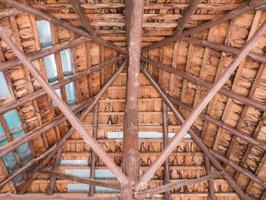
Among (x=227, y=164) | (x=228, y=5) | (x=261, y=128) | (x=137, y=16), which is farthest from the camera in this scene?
(x=227, y=164)

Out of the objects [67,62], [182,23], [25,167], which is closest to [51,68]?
[67,62]

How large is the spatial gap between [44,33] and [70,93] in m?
1.67

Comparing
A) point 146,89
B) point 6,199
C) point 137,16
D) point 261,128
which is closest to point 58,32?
point 137,16

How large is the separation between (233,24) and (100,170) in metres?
3.94

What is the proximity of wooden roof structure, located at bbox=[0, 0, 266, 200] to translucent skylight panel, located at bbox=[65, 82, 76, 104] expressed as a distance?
0.03 meters

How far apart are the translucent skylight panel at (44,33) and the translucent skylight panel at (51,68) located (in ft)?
0.89

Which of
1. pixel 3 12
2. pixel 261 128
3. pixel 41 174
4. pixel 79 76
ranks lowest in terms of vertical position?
pixel 41 174

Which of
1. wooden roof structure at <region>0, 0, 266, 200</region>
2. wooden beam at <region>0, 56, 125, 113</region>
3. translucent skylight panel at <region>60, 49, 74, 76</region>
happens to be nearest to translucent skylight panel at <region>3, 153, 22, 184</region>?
wooden roof structure at <region>0, 0, 266, 200</region>

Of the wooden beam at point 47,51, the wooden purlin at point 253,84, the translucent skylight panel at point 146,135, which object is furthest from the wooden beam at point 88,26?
the wooden purlin at point 253,84

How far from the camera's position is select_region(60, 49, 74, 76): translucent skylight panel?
657 centimetres

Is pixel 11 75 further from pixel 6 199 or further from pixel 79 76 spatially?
pixel 6 199

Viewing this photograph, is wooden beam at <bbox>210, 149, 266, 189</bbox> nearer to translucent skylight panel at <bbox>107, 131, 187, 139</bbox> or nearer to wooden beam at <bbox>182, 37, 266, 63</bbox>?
translucent skylight panel at <bbox>107, 131, 187, 139</bbox>

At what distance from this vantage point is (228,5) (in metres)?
5.71

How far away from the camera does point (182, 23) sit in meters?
6.14
